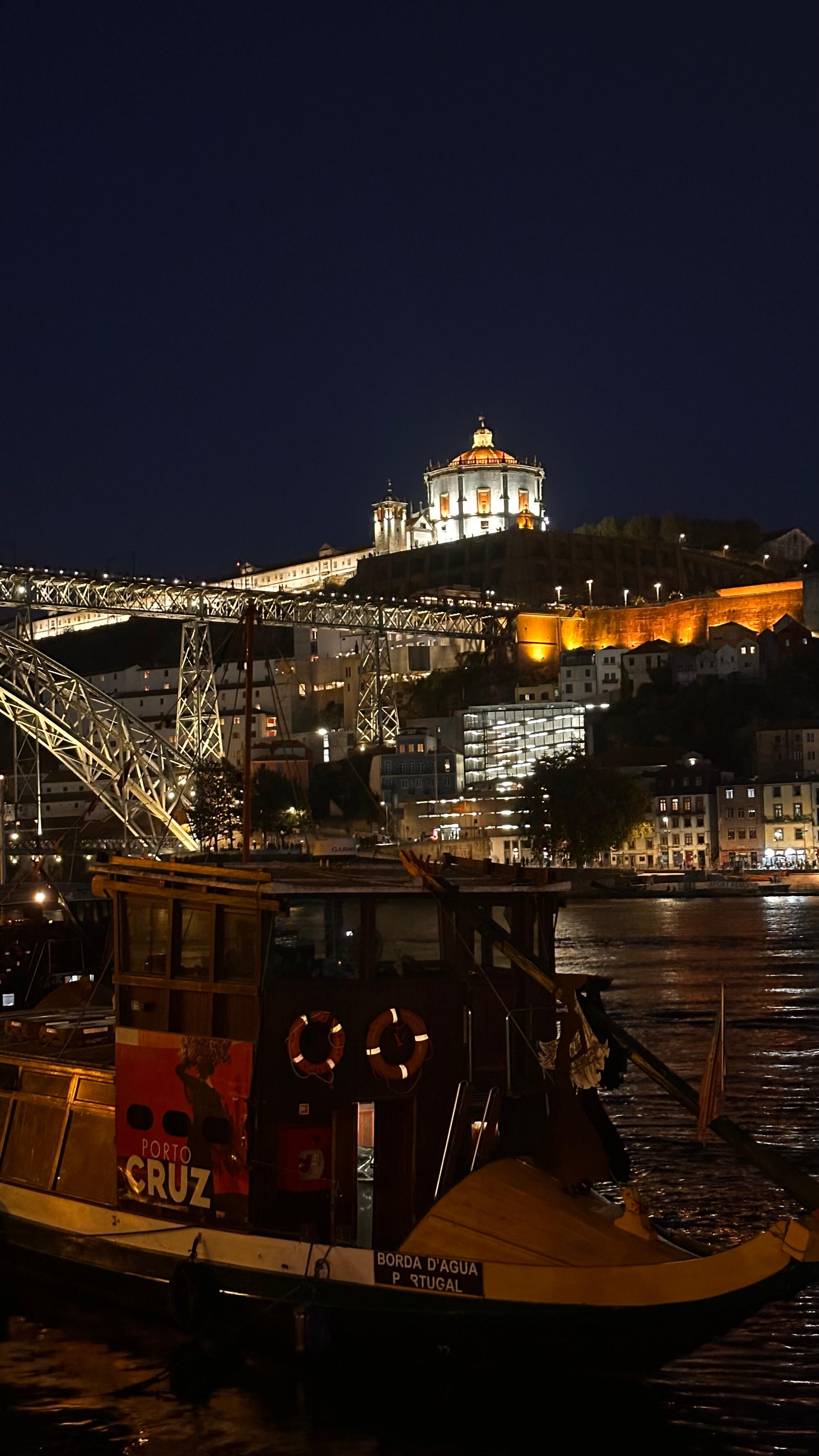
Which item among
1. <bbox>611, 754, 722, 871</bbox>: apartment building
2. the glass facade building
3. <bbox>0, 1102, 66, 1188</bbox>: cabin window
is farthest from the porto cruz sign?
the glass facade building

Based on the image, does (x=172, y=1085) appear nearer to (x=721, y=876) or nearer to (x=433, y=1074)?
(x=433, y=1074)

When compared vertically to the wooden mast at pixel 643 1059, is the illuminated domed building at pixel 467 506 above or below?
above

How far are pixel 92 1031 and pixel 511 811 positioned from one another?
72625 mm

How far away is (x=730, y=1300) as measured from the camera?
30.1 ft

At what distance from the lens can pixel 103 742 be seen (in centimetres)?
5625

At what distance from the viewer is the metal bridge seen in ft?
179

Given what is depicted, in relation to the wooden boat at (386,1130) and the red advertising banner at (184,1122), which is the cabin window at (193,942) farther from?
the red advertising banner at (184,1122)

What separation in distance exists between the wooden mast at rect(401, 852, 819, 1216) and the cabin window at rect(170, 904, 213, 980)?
1.35m

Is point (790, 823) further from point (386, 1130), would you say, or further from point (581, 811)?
point (386, 1130)

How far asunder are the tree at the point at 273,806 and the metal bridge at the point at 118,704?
4452 mm

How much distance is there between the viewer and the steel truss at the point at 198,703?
215ft

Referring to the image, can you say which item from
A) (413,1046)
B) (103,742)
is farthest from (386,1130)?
(103,742)

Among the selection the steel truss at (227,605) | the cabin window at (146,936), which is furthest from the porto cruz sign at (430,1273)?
the steel truss at (227,605)

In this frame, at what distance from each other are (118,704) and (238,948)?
59.5 m
